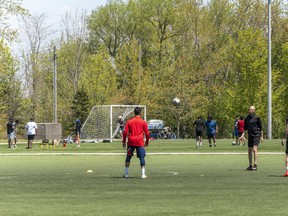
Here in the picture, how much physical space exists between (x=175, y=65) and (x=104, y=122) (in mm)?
23854

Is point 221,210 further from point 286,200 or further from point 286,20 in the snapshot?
point 286,20

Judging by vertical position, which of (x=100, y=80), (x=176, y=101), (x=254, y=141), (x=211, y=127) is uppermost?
(x=100, y=80)

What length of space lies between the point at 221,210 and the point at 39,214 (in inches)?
126

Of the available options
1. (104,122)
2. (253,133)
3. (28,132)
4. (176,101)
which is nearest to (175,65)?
(176,101)

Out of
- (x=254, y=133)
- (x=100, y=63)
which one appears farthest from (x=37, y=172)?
(x=100, y=63)

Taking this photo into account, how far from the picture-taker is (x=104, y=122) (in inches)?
2687

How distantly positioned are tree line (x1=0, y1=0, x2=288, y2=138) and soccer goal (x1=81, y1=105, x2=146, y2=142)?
17.4m

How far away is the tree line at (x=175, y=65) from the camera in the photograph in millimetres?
85250

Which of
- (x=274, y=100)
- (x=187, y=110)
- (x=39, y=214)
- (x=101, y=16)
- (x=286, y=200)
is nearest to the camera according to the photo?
(x=39, y=214)

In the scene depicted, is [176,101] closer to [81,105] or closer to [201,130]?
[81,105]

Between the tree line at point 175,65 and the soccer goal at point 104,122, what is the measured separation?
17419mm

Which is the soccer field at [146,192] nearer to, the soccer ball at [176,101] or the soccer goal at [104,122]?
the soccer goal at [104,122]

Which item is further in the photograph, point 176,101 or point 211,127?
point 176,101

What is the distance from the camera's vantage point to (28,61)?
330 feet
